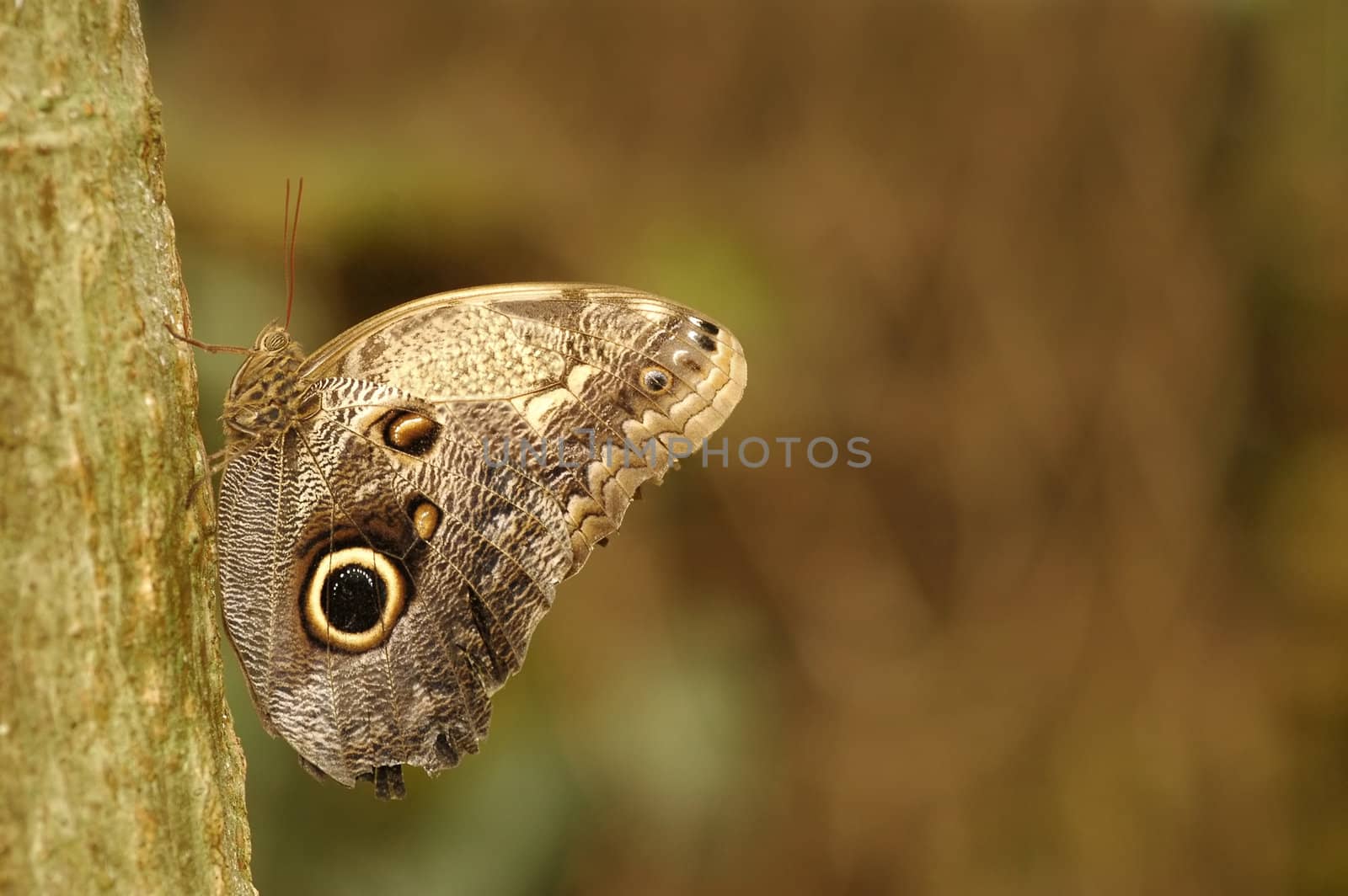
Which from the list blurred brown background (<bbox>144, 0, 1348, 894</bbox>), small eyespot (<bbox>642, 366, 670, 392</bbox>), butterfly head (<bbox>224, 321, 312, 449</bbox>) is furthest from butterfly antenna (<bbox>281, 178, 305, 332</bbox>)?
blurred brown background (<bbox>144, 0, 1348, 894</bbox>)

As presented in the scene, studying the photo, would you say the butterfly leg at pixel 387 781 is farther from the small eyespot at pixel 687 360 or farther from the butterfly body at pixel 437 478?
the small eyespot at pixel 687 360

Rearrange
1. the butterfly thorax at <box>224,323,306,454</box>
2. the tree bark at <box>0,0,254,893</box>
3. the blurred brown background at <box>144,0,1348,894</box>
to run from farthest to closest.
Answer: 1. the blurred brown background at <box>144,0,1348,894</box>
2. the butterfly thorax at <box>224,323,306,454</box>
3. the tree bark at <box>0,0,254,893</box>

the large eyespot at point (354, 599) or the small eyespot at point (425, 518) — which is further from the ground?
the small eyespot at point (425, 518)

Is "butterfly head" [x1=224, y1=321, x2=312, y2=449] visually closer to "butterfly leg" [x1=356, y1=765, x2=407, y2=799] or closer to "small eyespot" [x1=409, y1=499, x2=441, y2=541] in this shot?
"small eyespot" [x1=409, y1=499, x2=441, y2=541]

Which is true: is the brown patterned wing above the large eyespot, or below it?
above

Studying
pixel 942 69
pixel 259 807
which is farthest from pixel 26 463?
pixel 942 69

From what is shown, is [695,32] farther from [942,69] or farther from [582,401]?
[582,401]

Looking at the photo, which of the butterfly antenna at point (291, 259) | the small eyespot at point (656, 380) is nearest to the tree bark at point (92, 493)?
the butterfly antenna at point (291, 259)
